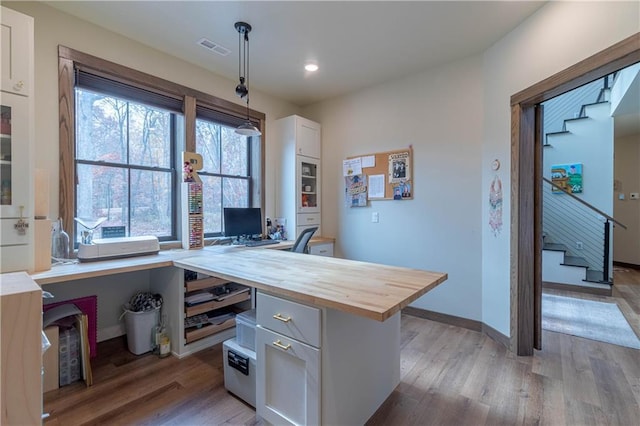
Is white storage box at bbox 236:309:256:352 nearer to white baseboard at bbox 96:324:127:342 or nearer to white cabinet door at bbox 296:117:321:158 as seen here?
white baseboard at bbox 96:324:127:342

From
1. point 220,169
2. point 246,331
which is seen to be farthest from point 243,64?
point 246,331

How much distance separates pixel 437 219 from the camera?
3.14 meters

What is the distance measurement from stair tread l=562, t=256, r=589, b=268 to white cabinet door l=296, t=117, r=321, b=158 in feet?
13.6

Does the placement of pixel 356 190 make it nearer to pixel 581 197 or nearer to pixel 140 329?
pixel 140 329

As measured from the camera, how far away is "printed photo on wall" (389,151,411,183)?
3340 millimetres

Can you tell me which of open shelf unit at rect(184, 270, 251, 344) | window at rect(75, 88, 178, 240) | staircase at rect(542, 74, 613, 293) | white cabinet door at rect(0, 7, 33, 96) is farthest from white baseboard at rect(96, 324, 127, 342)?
staircase at rect(542, 74, 613, 293)

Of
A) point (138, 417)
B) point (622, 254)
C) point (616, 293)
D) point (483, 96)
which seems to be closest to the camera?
point (138, 417)

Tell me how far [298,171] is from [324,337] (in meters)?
2.73

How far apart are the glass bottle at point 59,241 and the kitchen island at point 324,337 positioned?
1.33 metres

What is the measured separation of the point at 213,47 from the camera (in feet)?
8.99

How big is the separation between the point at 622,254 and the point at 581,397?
588cm

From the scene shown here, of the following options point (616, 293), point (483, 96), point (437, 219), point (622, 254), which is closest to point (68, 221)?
point (437, 219)

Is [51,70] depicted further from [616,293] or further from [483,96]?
[616,293]

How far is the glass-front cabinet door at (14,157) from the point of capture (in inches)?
68.4
